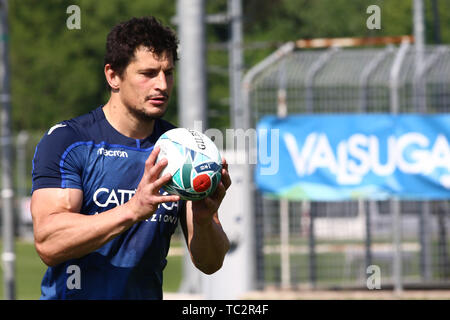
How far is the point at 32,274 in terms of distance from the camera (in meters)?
18.1

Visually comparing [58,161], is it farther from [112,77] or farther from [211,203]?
[211,203]

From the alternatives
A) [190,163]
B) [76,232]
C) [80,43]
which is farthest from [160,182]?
[80,43]

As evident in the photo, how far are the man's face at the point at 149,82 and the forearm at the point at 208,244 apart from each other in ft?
2.09

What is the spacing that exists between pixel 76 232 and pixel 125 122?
78 cm

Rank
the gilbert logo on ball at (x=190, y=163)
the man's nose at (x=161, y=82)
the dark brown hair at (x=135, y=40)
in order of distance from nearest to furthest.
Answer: the gilbert logo on ball at (x=190, y=163), the man's nose at (x=161, y=82), the dark brown hair at (x=135, y=40)

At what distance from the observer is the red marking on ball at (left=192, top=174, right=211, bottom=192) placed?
4.51 m

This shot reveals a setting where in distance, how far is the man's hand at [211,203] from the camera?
468cm

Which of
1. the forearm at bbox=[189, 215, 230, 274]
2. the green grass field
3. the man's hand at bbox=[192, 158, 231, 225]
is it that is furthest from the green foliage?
the man's hand at bbox=[192, 158, 231, 225]

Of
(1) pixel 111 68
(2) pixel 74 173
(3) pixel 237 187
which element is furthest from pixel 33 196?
(3) pixel 237 187

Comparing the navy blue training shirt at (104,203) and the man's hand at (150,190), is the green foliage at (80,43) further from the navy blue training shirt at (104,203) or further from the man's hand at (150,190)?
the man's hand at (150,190)

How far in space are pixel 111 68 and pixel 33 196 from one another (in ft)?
2.52

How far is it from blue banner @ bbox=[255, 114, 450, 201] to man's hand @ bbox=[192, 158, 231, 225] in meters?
7.38

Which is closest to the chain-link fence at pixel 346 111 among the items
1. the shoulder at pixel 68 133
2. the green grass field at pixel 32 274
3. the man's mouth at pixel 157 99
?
the green grass field at pixel 32 274

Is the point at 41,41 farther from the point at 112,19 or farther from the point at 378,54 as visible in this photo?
the point at 378,54
